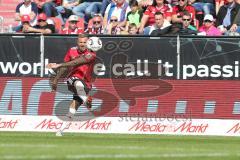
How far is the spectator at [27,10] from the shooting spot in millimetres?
21172

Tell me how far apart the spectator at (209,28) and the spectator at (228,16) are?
0.32 m

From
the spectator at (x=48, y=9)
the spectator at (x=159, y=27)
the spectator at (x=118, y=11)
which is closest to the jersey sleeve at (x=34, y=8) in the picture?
the spectator at (x=48, y=9)

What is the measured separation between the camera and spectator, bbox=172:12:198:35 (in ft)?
63.4

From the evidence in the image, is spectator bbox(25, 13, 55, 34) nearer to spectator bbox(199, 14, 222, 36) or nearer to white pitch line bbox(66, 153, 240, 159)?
spectator bbox(199, 14, 222, 36)

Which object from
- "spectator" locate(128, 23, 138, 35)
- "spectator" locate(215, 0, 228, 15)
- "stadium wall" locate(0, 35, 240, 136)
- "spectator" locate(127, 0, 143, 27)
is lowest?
"stadium wall" locate(0, 35, 240, 136)

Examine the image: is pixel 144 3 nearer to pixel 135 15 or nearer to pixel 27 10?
pixel 135 15

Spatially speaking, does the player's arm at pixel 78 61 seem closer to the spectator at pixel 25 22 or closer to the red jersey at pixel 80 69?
the red jersey at pixel 80 69

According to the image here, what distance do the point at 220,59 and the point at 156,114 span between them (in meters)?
1.91

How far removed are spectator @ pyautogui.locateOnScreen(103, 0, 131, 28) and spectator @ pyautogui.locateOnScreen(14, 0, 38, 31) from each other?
6.08ft

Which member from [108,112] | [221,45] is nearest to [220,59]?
[221,45]

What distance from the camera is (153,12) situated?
67.2 ft

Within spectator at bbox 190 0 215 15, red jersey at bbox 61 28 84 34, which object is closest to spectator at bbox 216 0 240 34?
spectator at bbox 190 0 215 15

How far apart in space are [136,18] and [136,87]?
260cm

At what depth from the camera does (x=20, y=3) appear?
72.7ft
